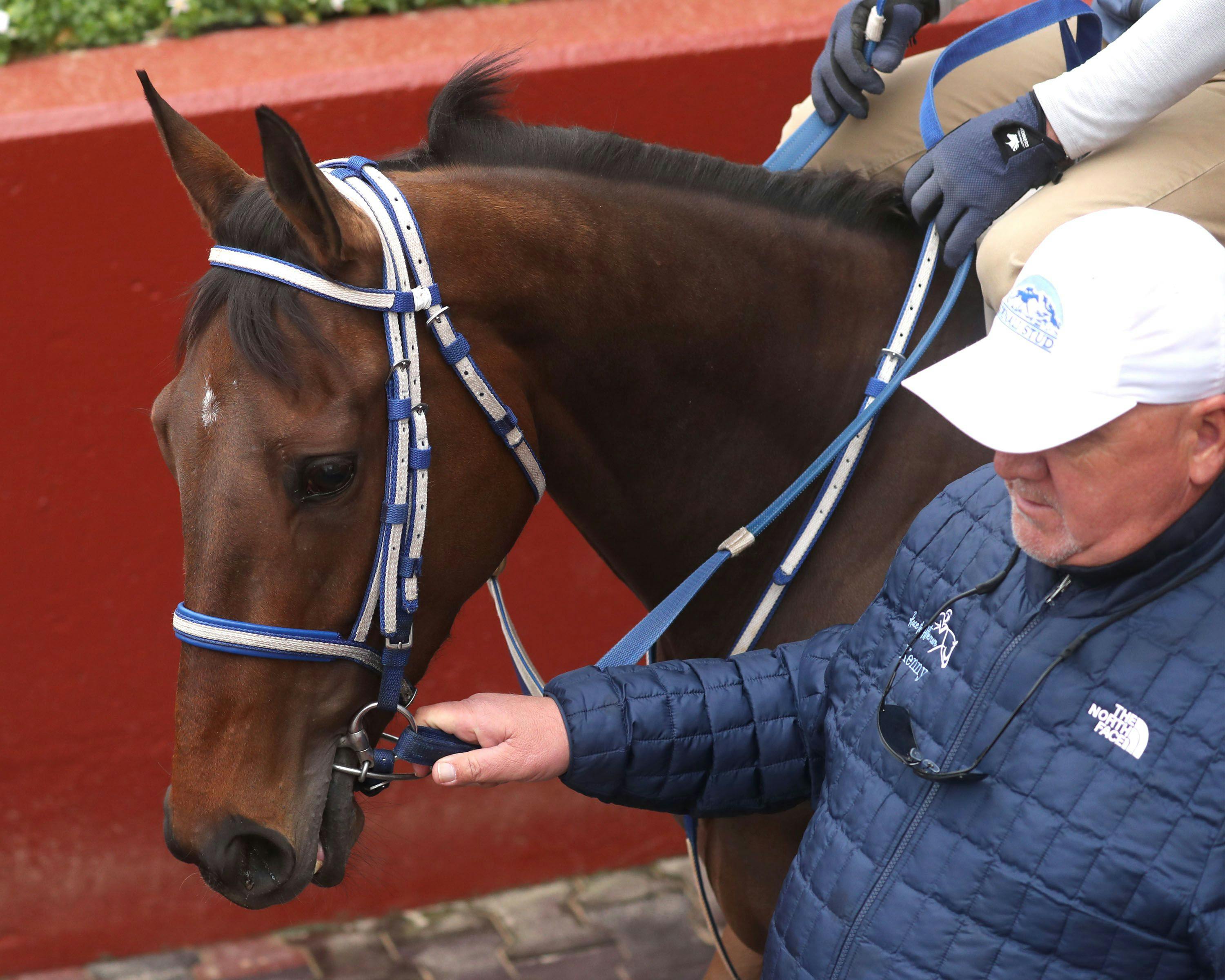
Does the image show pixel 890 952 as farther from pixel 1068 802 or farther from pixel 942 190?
pixel 942 190

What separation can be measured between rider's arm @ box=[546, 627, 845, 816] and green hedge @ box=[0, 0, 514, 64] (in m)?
2.47

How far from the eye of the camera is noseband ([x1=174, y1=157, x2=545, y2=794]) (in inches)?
68.6

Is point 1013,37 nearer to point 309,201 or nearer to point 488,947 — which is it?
point 309,201

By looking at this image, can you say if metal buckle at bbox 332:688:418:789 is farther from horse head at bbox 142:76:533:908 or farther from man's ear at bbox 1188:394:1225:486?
man's ear at bbox 1188:394:1225:486

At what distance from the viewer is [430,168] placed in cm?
204

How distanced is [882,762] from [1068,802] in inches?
10.6

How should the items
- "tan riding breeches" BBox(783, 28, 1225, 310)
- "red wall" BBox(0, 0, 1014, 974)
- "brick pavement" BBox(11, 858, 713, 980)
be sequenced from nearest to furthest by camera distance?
1. "tan riding breeches" BBox(783, 28, 1225, 310)
2. "red wall" BBox(0, 0, 1014, 974)
3. "brick pavement" BBox(11, 858, 713, 980)

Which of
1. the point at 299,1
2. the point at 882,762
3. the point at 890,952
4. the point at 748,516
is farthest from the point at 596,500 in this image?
the point at 299,1

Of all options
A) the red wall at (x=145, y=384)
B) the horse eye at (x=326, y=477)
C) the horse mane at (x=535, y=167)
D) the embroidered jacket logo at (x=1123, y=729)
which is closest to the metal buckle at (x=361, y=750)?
the horse eye at (x=326, y=477)

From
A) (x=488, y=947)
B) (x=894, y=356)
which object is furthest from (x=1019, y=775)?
(x=488, y=947)

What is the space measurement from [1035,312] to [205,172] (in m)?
1.33

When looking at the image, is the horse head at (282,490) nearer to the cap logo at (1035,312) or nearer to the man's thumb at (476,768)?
the man's thumb at (476,768)

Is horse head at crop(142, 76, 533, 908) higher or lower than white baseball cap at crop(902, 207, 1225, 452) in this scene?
lower

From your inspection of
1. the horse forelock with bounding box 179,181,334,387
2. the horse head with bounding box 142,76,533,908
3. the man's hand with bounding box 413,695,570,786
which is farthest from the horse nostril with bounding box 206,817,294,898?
the horse forelock with bounding box 179,181,334,387
